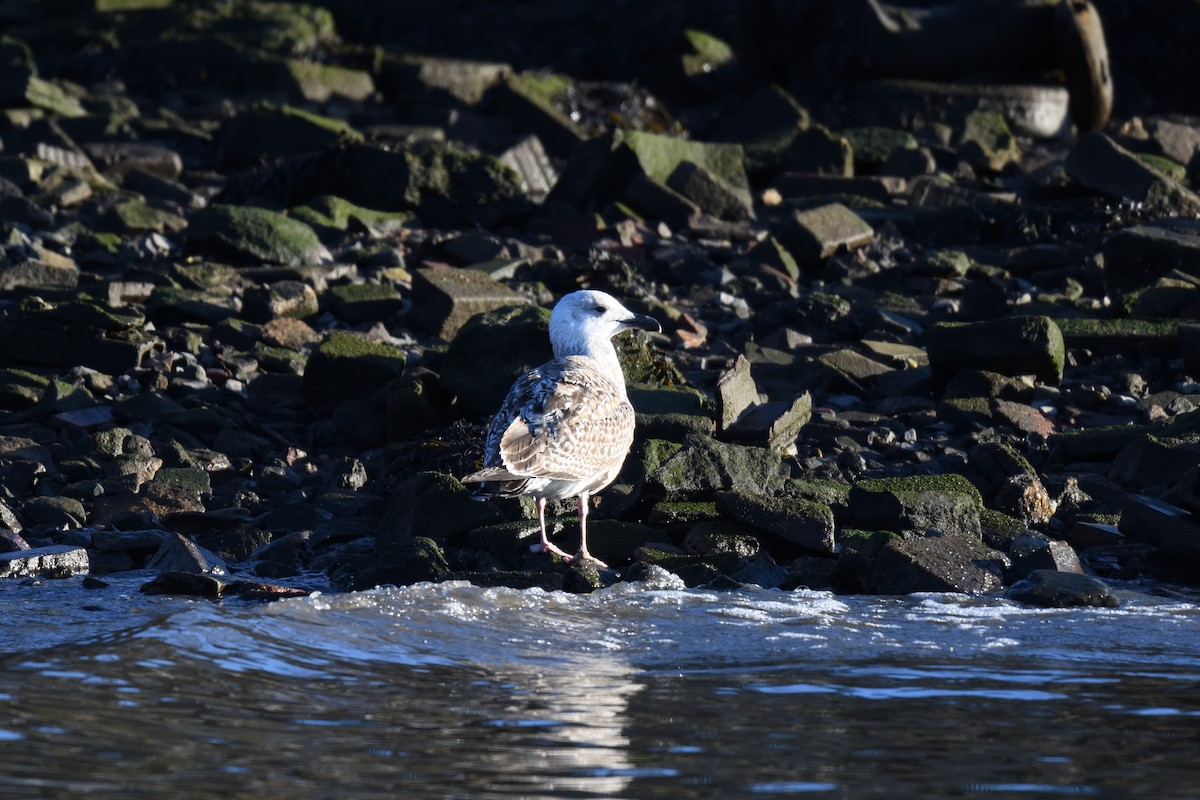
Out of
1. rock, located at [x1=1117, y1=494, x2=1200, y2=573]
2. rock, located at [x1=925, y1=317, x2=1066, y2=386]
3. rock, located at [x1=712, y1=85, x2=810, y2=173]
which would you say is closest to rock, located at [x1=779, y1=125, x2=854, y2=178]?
rock, located at [x1=712, y1=85, x2=810, y2=173]

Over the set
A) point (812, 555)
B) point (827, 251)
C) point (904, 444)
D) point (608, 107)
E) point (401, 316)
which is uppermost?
point (608, 107)

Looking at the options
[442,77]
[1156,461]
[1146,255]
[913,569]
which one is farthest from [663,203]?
[442,77]

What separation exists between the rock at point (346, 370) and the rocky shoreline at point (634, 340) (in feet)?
0.06

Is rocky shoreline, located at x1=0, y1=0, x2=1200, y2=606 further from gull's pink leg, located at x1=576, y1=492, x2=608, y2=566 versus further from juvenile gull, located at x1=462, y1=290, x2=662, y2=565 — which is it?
juvenile gull, located at x1=462, y1=290, x2=662, y2=565

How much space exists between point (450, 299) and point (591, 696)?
5704mm

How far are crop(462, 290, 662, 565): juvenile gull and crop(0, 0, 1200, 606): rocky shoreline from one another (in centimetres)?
30

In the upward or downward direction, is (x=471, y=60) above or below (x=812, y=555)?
above

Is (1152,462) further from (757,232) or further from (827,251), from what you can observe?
(757,232)

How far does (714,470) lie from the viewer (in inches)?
306

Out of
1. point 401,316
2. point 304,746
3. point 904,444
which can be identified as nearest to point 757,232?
point 401,316

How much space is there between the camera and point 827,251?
512 inches

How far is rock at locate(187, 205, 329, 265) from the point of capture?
12.6 metres

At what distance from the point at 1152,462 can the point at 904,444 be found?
1.34 meters

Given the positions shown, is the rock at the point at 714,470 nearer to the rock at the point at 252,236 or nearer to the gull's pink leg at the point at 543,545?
the gull's pink leg at the point at 543,545
